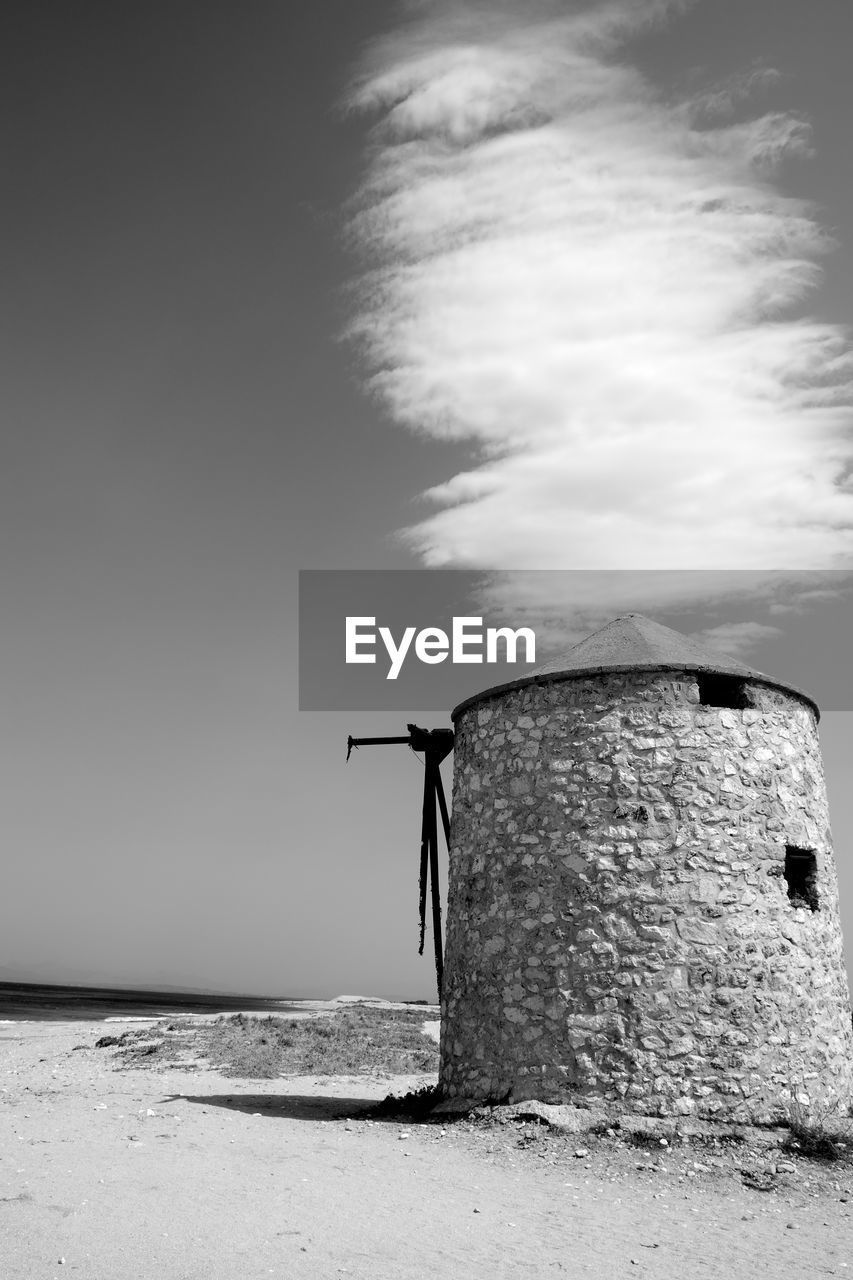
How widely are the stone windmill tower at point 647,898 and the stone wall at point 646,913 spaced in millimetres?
22

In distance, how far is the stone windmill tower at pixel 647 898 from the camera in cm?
991

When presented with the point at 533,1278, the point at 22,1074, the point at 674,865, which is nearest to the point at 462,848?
the point at 674,865

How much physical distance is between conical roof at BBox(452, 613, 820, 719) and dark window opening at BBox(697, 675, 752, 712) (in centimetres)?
14

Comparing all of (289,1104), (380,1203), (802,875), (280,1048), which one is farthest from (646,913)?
(280,1048)

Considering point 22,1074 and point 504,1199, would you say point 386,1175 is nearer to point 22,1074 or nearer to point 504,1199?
point 504,1199

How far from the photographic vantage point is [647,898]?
33.7 ft

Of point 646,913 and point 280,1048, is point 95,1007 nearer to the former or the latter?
point 280,1048

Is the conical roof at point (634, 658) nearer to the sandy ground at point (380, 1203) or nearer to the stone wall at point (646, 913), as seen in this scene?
the stone wall at point (646, 913)

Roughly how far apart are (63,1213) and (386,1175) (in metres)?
2.91

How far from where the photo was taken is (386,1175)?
864cm

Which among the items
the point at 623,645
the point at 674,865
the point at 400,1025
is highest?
the point at 623,645

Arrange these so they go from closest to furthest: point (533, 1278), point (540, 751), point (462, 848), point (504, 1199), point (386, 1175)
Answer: point (533, 1278) → point (504, 1199) → point (386, 1175) → point (540, 751) → point (462, 848)

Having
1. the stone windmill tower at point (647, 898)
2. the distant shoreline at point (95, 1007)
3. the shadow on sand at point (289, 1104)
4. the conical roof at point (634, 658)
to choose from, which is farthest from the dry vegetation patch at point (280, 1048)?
the distant shoreline at point (95, 1007)

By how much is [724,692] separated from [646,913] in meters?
2.91
